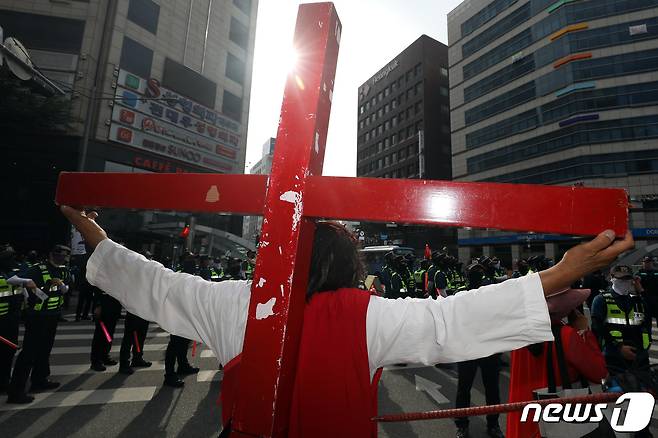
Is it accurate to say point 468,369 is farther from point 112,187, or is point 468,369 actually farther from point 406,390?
point 112,187

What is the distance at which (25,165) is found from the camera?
1866 cm

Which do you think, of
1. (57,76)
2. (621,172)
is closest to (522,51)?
(621,172)

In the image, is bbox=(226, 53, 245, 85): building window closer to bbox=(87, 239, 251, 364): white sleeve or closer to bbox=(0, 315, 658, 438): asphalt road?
bbox=(0, 315, 658, 438): asphalt road

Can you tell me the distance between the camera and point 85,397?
14.1ft

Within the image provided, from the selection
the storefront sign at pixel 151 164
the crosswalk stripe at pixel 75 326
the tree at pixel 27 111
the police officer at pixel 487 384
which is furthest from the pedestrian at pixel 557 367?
the storefront sign at pixel 151 164

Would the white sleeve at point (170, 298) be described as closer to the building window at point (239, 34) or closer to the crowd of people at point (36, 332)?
the crowd of people at point (36, 332)

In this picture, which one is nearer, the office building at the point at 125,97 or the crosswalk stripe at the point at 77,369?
the crosswalk stripe at the point at 77,369

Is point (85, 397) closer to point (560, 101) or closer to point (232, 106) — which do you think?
point (232, 106)

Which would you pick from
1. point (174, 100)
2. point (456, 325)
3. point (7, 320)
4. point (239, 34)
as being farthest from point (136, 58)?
point (456, 325)

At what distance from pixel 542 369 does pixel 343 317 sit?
213 cm

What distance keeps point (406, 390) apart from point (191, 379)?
322 centimetres

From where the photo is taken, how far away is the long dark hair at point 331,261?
125 cm

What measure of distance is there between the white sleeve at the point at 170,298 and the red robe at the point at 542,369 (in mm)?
2223

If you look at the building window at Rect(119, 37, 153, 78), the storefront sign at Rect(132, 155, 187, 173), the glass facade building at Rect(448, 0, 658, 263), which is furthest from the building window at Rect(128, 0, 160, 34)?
the glass facade building at Rect(448, 0, 658, 263)
